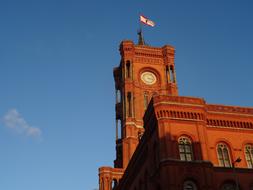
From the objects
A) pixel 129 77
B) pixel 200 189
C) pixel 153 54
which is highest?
pixel 153 54

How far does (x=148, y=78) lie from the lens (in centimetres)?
8381

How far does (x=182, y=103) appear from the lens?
143 ft

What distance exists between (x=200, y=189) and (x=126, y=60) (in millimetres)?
47166

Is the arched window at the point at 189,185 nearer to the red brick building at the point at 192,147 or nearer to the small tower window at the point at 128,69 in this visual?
the red brick building at the point at 192,147

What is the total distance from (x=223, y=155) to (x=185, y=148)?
4658mm

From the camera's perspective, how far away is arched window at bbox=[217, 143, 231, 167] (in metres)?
43.1

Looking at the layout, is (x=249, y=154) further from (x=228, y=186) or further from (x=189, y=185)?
(x=189, y=185)

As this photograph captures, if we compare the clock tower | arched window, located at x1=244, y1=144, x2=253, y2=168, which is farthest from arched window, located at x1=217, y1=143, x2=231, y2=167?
the clock tower

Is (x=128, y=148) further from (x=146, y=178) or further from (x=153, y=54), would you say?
(x=146, y=178)

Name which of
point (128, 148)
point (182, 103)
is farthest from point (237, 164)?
point (128, 148)

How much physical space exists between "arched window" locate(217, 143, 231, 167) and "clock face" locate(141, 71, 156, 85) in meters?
40.1

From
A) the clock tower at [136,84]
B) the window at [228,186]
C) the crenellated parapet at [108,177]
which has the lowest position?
the window at [228,186]

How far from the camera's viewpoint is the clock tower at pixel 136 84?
76625 millimetres

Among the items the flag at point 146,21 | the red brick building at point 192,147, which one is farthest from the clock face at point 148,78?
the red brick building at point 192,147
